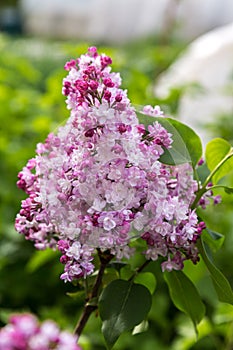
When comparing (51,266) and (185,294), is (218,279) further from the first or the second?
(51,266)

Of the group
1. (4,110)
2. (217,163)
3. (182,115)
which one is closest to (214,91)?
(182,115)

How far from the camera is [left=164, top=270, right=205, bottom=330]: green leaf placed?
2.18ft

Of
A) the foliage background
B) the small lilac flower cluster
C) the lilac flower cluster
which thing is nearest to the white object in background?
the foliage background

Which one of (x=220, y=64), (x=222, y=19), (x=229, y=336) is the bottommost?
(x=229, y=336)

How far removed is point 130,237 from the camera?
0.56 meters

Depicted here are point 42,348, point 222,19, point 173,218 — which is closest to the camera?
point 42,348

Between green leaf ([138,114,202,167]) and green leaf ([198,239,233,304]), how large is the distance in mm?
70

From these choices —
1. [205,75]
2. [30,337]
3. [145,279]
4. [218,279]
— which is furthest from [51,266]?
[30,337]

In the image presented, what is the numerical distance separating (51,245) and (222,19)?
762cm

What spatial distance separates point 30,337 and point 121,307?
267 mm

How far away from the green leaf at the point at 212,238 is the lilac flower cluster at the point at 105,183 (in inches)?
3.6

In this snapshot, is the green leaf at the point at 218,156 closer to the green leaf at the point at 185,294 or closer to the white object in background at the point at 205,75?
Result: the green leaf at the point at 185,294

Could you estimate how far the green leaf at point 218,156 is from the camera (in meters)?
0.65

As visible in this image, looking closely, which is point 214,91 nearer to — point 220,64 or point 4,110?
point 220,64
